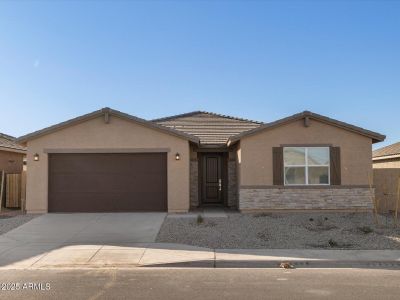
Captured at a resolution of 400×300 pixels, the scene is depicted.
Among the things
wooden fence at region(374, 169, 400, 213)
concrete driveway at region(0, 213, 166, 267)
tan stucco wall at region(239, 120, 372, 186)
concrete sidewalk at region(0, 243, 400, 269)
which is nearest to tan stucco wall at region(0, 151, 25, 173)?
concrete driveway at region(0, 213, 166, 267)

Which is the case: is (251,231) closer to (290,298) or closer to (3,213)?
(290,298)

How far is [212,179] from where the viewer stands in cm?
1903

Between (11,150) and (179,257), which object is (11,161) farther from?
(179,257)

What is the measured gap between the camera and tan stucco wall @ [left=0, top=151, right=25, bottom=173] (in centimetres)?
1967

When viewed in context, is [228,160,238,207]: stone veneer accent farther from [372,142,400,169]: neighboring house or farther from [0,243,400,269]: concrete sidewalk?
[372,142,400,169]: neighboring house

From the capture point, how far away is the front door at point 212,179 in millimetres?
18984

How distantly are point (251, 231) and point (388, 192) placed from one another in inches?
330

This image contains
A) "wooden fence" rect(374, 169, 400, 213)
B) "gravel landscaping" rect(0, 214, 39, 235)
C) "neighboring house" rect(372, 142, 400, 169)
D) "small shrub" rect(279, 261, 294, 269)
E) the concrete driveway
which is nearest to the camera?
"small shrub" rect(279, 261, 294, 269)

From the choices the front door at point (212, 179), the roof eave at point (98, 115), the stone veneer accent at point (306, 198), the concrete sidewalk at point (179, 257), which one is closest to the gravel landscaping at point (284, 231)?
the stone veneer accent at point (306, 198)

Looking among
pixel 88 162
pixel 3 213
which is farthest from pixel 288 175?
pixel 3 213

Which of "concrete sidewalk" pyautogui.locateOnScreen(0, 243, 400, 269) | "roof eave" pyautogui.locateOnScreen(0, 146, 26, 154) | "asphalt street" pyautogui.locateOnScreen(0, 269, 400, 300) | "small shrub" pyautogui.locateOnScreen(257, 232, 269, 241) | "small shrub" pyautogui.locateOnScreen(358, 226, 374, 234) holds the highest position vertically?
"roof eave" pyautogui.locateOnScreen(0, 146, 26, 154)

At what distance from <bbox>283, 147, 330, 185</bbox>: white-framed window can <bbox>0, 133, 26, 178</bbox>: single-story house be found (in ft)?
41.4

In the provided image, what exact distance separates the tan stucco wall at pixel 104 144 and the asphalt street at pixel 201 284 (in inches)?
309

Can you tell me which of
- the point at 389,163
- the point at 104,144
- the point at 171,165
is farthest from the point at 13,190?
the point at 389,163
